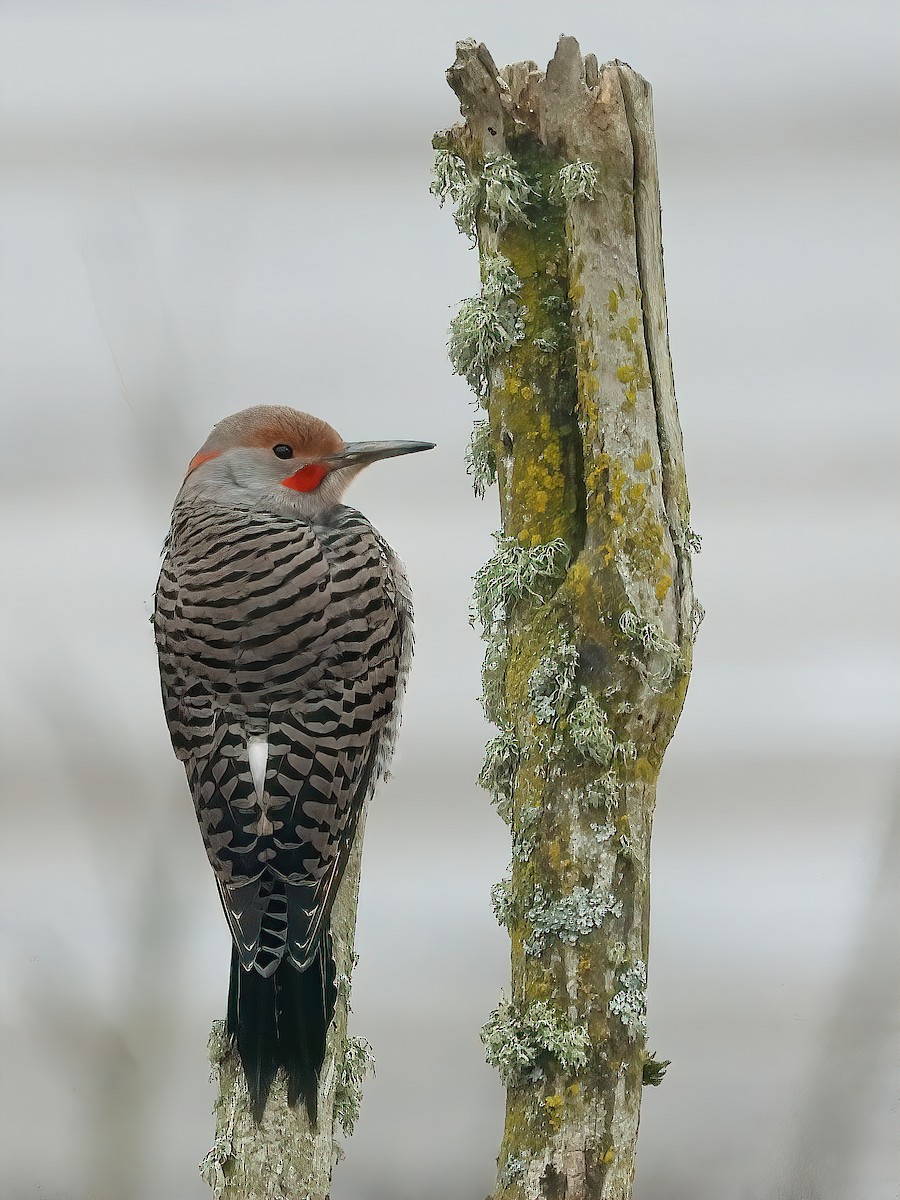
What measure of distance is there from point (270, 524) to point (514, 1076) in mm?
601

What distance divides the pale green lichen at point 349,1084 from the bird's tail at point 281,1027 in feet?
0.28

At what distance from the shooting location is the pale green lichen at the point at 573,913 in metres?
1.08

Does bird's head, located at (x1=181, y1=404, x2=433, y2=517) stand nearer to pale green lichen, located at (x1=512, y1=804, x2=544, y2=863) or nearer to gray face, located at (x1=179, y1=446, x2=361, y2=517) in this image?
gray face, located at (x1=179, y1=446, x2=361, y2=517)

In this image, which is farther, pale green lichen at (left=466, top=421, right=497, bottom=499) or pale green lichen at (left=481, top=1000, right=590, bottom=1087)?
pale green lichen at (left=466, top=421, right=497, bottom=499)

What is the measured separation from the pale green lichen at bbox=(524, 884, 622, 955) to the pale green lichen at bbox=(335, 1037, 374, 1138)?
0.78ft

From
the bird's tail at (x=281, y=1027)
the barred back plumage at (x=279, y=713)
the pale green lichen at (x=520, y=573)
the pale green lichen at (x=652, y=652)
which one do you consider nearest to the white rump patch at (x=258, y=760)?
the barred back plumage at (x=279, y=713)

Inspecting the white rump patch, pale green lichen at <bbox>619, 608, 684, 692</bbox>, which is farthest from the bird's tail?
pale green lichen at <bbox>619, 608, 684, 692</bbox>

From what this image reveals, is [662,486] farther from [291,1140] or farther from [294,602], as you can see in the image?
[291,1140]

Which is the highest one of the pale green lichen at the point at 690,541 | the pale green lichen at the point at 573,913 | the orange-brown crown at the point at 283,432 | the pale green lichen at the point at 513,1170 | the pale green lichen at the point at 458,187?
the pale green lichen at the point at 458,187

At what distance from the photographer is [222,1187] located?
1.07 metres

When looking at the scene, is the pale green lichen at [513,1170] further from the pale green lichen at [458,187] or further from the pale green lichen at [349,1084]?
the pale green lichen at [458,187]

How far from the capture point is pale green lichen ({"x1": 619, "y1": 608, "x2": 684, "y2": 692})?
108 cm

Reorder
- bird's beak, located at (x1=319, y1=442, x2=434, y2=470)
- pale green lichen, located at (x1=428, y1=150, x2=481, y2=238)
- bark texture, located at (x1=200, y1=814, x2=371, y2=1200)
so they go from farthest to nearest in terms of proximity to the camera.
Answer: bird's beak, located at (x1=319, y1=442, x2=434, y2=470), pale green lichen, located at (x1=428, y1=150, x2=481, y2=238), bark texture, located at (x1=200, y1=814, x2=371, y2=1200)

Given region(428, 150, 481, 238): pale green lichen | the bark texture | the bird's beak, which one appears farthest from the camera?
the bird's beak
